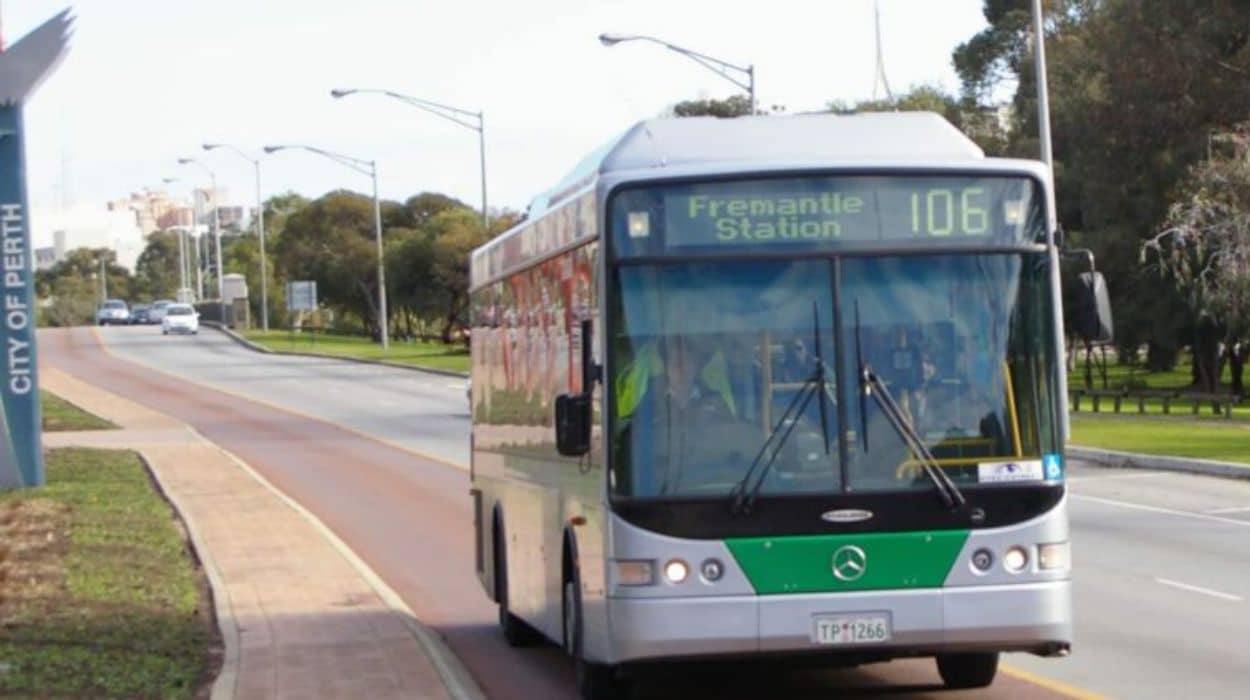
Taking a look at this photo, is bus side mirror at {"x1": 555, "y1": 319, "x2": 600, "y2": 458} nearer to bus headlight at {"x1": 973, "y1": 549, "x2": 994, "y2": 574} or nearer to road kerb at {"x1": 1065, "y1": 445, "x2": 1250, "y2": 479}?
bus headlight at {"x1": 973, "y1": 549, "x2": 994, "y2": 574}

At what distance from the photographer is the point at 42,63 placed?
29719 mm

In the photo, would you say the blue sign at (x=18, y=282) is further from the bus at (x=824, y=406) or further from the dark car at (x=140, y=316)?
the dark car at (x=140, y=316)

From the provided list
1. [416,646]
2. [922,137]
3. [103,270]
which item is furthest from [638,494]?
[103,270]

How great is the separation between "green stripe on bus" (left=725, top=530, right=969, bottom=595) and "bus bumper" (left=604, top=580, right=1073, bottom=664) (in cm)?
5

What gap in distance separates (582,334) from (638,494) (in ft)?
3.53

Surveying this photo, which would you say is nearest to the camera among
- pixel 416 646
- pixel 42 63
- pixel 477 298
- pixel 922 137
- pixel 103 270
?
pixel 922 137

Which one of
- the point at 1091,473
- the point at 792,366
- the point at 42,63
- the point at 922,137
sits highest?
the point at 42,63

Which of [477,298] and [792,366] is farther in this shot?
[477,298]

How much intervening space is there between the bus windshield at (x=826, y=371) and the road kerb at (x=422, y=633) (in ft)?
8.98

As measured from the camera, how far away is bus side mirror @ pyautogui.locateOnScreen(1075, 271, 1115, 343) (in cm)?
1076

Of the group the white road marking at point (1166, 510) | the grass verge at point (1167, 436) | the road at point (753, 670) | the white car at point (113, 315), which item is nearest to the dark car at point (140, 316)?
the white car at point (113, 315)

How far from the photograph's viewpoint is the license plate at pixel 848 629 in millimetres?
10625

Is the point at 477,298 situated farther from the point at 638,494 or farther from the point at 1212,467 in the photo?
the point at 1212,467

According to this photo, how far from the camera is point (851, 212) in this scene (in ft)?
36.0
